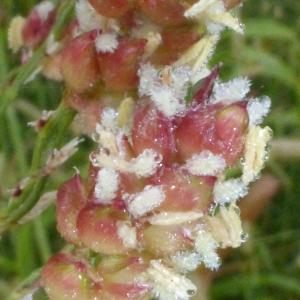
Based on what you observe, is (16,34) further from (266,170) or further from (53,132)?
(266,170)

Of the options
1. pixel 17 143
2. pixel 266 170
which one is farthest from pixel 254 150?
pixel 266 170

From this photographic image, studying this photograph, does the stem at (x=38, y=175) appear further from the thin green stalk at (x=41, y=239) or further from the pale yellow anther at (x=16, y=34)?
the thin green stalk at (x=41, y=239)

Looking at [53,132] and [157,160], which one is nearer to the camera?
[157,160]

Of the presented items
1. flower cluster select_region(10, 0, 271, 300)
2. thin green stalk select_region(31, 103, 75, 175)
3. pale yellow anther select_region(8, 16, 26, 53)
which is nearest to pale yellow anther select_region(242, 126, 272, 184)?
flower cluster select_region(10, 0, 271, 300)

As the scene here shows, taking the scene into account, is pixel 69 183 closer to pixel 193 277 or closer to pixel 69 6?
pixel 69 6

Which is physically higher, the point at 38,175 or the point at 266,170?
the point at 38,175

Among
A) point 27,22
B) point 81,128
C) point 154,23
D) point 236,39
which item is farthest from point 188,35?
point 236,39

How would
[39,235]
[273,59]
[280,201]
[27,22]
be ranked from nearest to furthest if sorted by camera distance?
[27,22] → [39,235] → [273,59] → [280,201]
